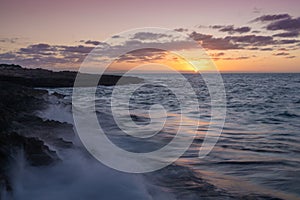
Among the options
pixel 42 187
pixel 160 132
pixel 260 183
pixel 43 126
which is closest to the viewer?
pixel 42 187

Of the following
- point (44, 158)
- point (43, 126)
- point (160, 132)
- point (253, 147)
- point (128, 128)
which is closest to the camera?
point (44, 158)

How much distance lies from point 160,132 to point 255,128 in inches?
217

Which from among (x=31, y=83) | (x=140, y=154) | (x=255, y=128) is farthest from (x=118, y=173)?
(x=31, y=83)

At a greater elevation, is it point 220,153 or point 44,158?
point 44,158

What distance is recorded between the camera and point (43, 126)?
1089 centimetres

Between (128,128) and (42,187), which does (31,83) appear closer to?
(128,128)

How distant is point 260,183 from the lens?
8234 mm

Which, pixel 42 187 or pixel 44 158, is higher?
pixel 44 158

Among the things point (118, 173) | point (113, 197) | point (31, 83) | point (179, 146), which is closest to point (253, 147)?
point (179, 146)

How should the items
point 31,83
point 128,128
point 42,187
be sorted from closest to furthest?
point 42,187 → point 128,128 → point 31,83

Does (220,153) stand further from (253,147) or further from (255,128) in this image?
(255,128)

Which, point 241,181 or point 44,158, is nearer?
point 44,158

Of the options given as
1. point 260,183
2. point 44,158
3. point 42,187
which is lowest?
point 260,183

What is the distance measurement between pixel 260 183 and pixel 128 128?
986cm
